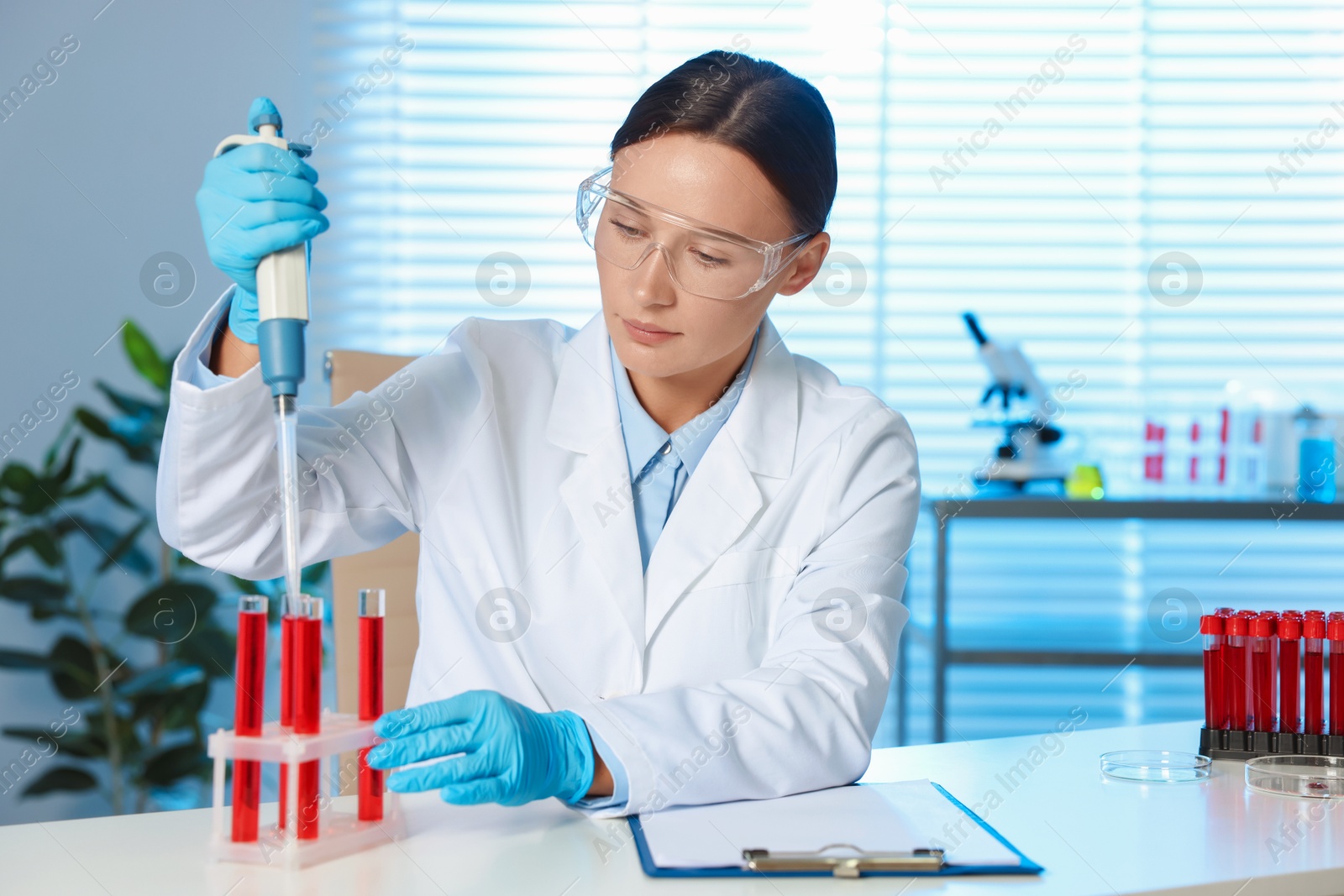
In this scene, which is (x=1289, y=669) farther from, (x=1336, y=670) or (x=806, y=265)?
(x=806, y=265)

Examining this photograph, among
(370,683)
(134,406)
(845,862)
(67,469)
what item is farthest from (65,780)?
(845,862)

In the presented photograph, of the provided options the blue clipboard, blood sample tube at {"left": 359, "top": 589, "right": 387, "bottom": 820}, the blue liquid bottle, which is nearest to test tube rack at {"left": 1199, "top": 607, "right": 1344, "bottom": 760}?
the blue clipboard

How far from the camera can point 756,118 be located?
120cm

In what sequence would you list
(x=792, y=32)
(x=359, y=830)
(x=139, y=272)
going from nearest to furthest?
(x=359, y=830) → (x=139, y=272) → (x=792, y=32)

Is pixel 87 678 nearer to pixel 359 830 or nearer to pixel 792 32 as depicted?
pixel 359 830

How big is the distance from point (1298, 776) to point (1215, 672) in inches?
5.4

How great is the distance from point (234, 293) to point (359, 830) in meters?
0.48

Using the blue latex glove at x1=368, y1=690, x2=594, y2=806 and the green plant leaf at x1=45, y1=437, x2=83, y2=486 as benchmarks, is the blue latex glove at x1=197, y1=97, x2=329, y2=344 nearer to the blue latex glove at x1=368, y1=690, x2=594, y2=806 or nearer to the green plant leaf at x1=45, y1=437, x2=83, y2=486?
the blue latex glove at x1=368, y1=690, x2=594, y2=806

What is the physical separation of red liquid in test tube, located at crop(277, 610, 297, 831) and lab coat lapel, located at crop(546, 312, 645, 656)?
0.47 m

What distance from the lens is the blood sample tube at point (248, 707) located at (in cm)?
75

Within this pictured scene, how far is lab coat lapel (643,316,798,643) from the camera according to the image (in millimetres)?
1217

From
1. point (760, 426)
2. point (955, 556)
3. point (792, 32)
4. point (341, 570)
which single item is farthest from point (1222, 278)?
point (341, 570)

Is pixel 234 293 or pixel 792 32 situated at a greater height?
pixel 792 32

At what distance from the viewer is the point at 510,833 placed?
33.1 inches
